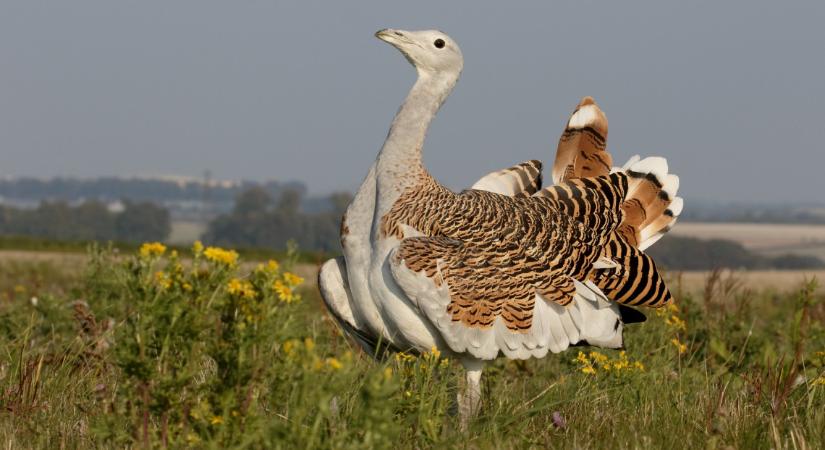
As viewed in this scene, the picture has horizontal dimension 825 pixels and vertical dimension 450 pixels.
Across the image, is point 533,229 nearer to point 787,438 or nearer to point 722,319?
point 787,438

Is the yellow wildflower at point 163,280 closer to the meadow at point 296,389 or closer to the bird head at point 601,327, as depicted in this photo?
the meadow at point 296,389

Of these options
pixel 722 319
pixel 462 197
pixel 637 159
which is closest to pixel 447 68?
pixel 462 197

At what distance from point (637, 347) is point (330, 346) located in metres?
1.99

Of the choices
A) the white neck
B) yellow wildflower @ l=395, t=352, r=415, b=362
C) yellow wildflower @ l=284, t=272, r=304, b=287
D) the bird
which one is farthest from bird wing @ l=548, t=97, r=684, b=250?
yellow wildflower @ l=284, t=272, r=304, b=287

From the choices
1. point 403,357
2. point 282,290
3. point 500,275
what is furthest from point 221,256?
point 500,275

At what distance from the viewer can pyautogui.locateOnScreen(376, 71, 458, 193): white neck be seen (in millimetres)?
5484

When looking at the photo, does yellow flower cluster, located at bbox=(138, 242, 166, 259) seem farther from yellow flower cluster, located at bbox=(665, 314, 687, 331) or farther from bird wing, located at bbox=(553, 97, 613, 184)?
yellow flower cluster, located at bbox=(665, 314, 687, 331)

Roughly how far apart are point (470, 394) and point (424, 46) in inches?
72.7

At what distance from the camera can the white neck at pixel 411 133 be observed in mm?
5484

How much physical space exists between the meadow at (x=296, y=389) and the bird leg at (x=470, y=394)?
0.20 ft

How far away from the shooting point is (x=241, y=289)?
3490 millimetres

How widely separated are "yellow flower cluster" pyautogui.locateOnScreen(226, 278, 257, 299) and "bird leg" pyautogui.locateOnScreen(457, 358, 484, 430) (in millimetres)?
1627

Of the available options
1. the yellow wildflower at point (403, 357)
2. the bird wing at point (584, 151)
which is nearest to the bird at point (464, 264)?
the yellow wildflower at point (403, 357)

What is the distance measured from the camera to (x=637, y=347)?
6.92 metres
